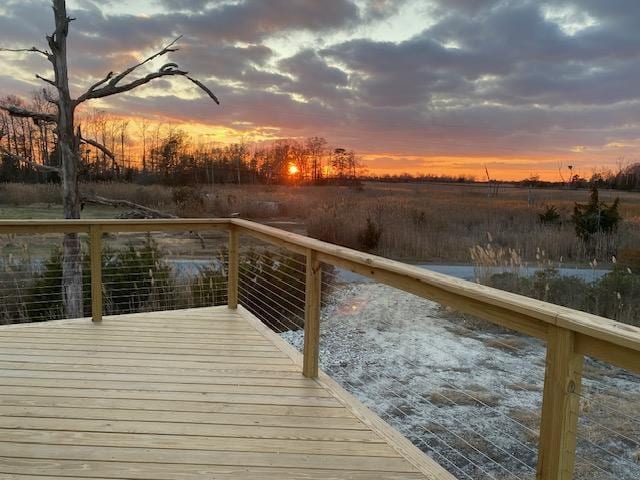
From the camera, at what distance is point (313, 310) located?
2.76 metres

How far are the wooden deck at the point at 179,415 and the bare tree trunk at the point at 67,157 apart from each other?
194cm

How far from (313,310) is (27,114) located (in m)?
4.66

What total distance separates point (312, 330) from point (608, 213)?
10.4m

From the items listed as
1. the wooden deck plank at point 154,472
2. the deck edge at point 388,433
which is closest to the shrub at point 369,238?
the deck edge at point 388,433

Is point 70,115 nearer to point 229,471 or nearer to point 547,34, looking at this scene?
point 229,471

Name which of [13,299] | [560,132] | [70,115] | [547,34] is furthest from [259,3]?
[560,132]

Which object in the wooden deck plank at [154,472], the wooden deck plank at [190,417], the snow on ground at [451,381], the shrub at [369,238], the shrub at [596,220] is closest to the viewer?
the wooden deck plank at [154,472]

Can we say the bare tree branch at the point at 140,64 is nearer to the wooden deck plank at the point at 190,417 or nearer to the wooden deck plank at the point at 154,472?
the wooden deck plank at the point at 190,417

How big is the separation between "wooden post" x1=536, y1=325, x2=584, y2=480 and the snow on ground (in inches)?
49.8

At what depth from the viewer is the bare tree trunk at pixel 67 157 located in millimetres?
5301

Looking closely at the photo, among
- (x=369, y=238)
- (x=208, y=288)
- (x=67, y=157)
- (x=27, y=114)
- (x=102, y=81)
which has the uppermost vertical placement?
(x=102, y=81)

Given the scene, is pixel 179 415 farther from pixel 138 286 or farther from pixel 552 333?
pixel 138 286

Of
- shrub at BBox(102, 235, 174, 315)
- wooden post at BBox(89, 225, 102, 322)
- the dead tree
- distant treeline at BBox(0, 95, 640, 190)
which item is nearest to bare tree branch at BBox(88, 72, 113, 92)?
the dead tree

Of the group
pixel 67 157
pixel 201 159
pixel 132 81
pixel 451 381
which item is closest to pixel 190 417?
pixel 451 381
